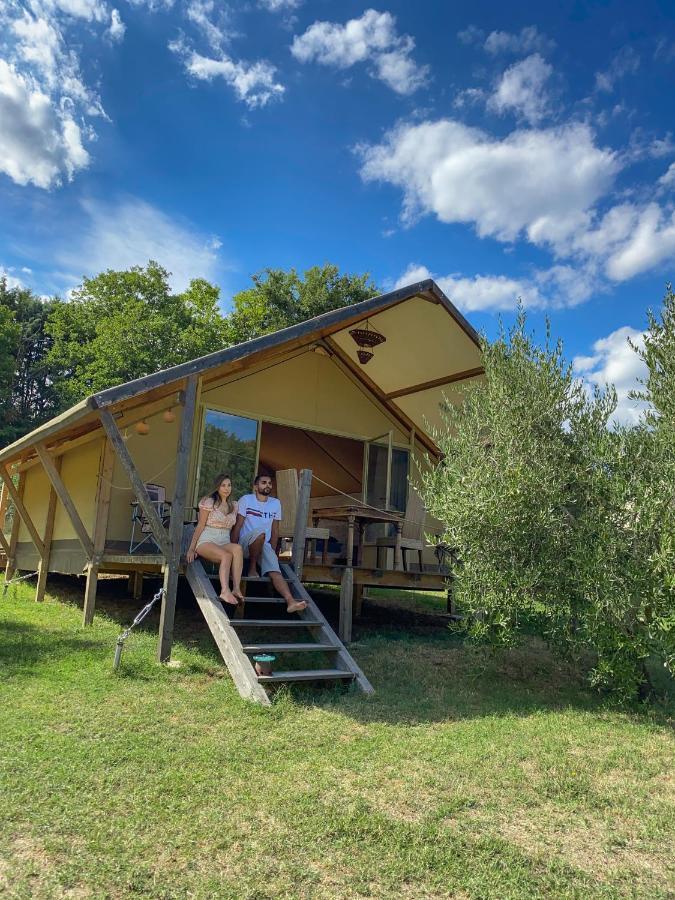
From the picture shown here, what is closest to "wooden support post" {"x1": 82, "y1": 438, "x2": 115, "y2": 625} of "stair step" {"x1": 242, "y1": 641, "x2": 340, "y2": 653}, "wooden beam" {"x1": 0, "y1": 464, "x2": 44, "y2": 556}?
"wooden beam" {"x1": 0, "y1": 464, "x2": 44, "y2": 556}

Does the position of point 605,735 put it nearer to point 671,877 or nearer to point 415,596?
point 671,877

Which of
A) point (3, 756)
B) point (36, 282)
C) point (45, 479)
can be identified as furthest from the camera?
point (36, 282)

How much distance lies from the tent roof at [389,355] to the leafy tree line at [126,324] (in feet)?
42.7

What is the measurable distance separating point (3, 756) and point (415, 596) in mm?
9536

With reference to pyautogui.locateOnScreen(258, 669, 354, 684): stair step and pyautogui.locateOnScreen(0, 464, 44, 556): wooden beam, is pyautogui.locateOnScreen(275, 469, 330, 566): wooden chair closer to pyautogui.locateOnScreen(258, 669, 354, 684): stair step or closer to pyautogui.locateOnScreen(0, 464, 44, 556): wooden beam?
pyautogui.locateOnScreen(258, 669, 354, 684): stair step

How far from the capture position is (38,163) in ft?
34.8

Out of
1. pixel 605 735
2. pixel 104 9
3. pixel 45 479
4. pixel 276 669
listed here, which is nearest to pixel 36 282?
pixel 45 479

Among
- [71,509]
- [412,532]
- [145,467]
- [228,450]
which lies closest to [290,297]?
[228,450]

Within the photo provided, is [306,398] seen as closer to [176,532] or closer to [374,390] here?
[374,390]

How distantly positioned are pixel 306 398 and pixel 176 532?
13.0 feet

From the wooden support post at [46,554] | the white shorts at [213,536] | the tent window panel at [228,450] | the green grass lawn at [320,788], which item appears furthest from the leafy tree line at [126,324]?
the green grass lawn at [320,788]

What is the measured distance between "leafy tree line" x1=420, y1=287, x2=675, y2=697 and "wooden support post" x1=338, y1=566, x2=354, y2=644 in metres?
1.30

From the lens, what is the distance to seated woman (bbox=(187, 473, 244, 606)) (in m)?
5.43

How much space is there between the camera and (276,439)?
36.2ft
